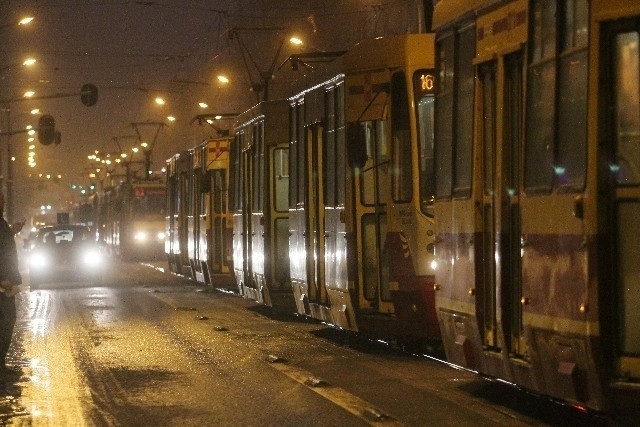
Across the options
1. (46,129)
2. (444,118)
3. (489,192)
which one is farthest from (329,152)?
(46,129)

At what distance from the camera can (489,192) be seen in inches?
443

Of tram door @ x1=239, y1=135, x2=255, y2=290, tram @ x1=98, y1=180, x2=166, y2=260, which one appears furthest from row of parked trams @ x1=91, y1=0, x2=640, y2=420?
tram @ x1=98, y1=180, x2=166, y2=260

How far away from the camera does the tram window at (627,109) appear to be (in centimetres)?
880

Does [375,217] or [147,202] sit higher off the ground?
[147,202]

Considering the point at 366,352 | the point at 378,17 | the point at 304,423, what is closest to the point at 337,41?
the point at 378,17

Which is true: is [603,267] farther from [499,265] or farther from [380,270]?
[380,270]

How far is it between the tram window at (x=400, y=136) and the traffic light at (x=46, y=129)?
34.8 m

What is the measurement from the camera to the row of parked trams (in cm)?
891

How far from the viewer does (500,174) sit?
35.7ft

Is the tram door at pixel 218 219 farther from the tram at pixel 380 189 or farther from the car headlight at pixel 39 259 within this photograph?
the tram at pixel 380 189

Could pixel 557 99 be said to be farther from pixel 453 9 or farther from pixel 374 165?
pixel 374 165

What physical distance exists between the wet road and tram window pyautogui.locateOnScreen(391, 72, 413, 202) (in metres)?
2.01

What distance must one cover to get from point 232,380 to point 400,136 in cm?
348

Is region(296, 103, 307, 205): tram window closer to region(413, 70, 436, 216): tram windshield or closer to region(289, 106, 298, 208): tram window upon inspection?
region(289, 106, 298, 208): tram window
